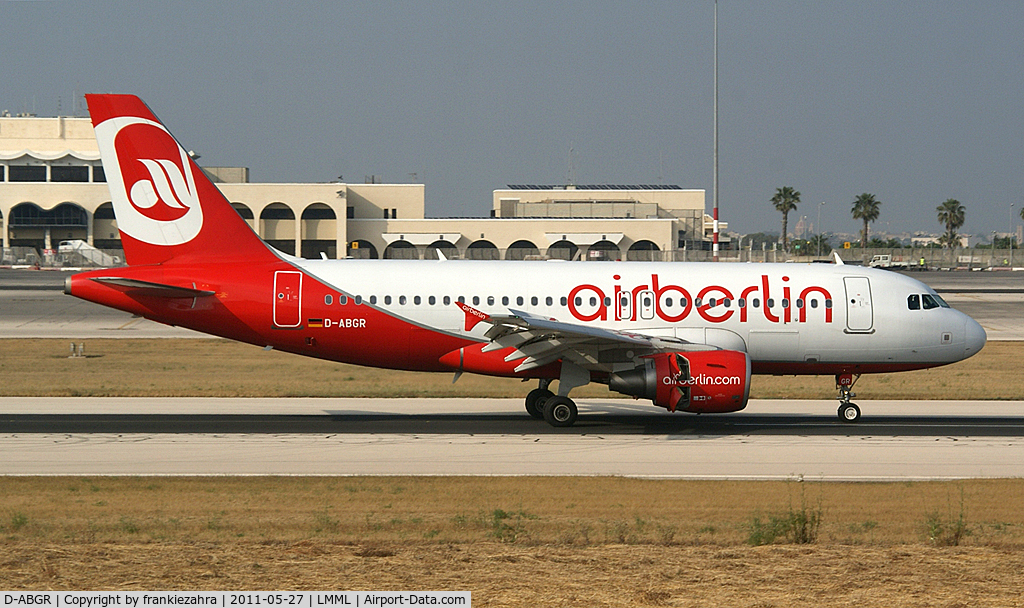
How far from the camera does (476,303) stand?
25875 millimetres

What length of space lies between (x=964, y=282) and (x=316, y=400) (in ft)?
266

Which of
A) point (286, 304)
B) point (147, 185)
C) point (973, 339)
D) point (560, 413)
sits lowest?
point (560, 413)

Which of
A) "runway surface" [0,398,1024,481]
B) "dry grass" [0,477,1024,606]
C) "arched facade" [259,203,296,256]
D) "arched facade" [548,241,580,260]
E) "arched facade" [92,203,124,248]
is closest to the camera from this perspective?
"dry grass" [0,477,1024,606]

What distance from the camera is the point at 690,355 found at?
77.6ft

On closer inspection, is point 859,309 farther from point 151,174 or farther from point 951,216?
point 951,216

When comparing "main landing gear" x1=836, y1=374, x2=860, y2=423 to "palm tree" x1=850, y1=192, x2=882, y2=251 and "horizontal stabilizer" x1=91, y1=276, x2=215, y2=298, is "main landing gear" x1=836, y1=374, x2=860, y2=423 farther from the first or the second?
"palm tree" x1=850, y1=192, x2=882, y2=251

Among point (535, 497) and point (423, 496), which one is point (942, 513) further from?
point (423, 496)

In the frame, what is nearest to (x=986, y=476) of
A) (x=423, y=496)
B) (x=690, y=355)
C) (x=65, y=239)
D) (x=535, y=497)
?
(x=690, y=355)

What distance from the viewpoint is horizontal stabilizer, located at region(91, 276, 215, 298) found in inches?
949

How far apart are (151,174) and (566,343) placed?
1163 centimetres

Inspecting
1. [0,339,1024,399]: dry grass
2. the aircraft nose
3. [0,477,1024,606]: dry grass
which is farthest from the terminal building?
[0,477,1024,606]: dry grass

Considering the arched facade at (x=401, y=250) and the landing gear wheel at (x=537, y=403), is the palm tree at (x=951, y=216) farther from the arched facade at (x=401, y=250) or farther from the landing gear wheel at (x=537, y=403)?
the landing gear wheel at (x=537, y=403)

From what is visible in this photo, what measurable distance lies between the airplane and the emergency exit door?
0.12 feet

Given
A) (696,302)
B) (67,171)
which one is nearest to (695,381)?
(696,302)
